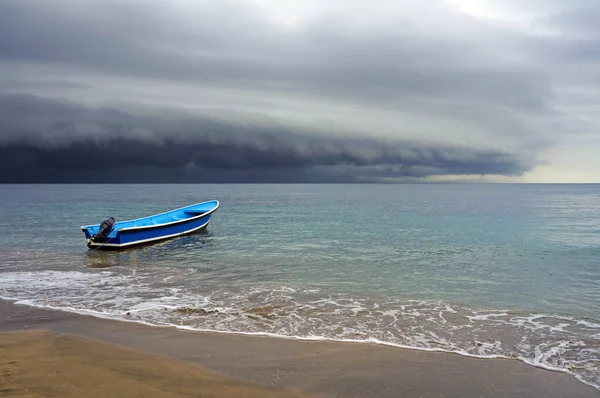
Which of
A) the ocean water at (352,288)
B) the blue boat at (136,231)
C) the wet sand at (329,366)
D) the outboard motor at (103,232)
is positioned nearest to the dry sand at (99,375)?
the wet sand at (329,366)

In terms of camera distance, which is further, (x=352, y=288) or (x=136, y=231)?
(x=136, y=231)

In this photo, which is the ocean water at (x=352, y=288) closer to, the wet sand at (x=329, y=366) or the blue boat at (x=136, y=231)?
the wet sand at (x=329, y=366)

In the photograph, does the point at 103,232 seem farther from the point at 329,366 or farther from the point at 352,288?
the point at 329,366

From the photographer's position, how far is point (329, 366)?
8.34 meters

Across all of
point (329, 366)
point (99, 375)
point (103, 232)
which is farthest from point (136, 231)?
point (329, 366)

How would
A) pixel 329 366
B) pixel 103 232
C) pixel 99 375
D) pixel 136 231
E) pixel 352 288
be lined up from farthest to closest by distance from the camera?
pixel 136 231 < pixel 103 232 < pixel 352 288 < pixel 329 366 < pixel 99 375

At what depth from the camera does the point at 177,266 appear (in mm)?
20922

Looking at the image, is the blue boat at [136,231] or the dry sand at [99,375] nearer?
the dry sand at [99,375]

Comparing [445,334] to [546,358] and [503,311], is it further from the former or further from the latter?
[503,311]

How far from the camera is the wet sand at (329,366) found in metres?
7.42

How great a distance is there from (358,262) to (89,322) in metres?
13.6

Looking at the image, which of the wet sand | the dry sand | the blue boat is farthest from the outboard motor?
the dry sand

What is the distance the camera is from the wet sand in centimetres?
742

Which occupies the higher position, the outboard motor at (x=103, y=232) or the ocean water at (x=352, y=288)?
the outboard motor at (x=103, y=232)
